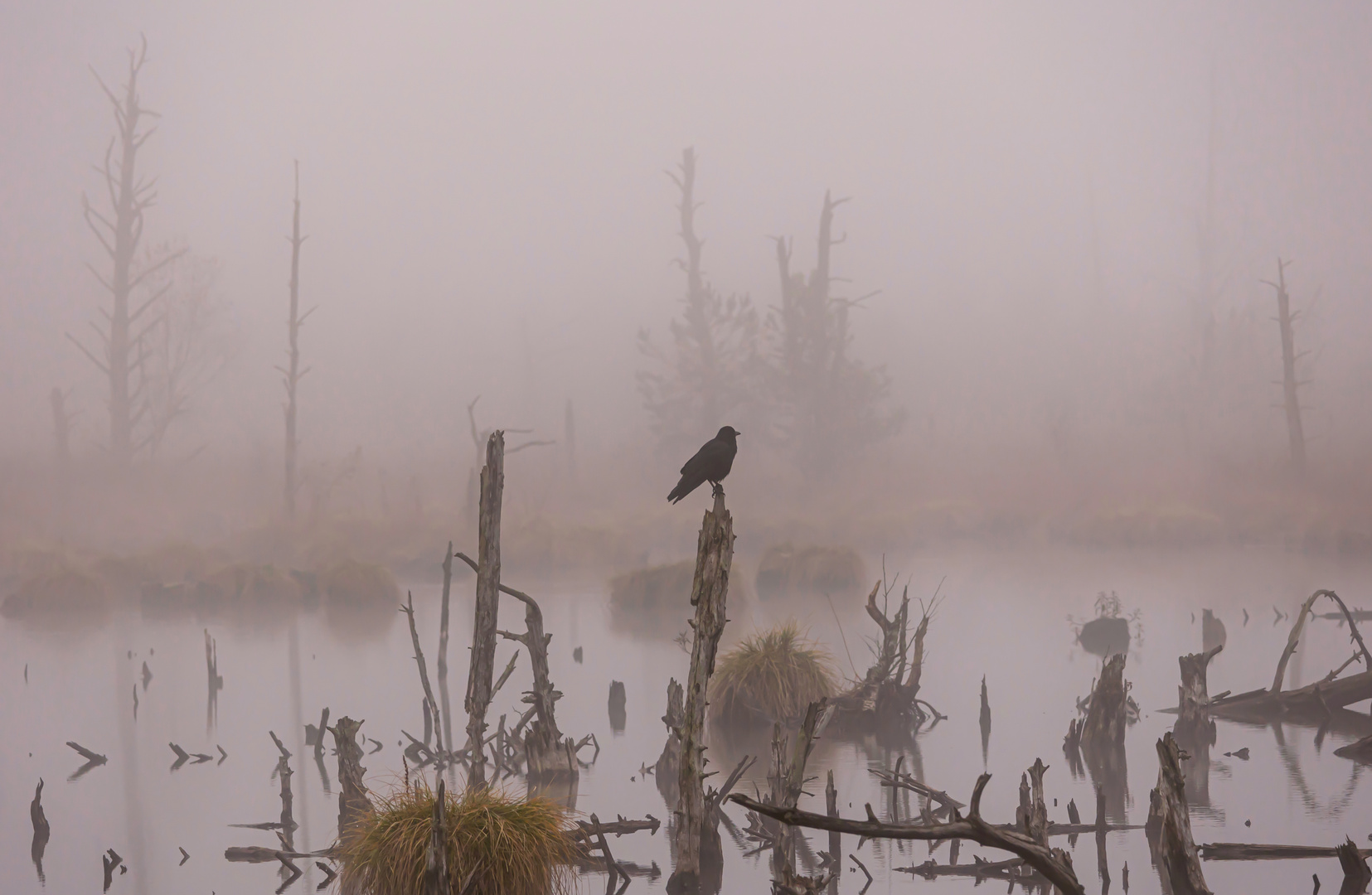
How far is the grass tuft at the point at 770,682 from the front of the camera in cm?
1802

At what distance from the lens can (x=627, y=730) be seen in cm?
1945

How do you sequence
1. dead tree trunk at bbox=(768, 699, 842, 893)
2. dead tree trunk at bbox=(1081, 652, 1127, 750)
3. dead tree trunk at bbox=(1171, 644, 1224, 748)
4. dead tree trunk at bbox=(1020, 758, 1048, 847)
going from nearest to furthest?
dead tree trunk at bbox=(1020, 758, 1048, 847)
dead tree trunk at bbox=(768, 699, 842, 893)
dead tree trunk at bbox=(1171, 644, 1224, 748)
dead tree trunk at bbox=(1081, 652, 1127, 750)

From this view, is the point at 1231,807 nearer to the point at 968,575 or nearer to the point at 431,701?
the point at 431,701

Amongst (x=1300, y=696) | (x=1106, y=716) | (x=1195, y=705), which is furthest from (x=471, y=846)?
(x=1300, y=696)

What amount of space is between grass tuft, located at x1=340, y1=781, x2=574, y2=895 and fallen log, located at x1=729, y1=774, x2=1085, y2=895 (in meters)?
5.73

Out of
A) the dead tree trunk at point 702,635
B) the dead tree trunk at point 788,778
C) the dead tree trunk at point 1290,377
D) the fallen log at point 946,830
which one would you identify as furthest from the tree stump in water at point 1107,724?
the dead tree trunk at point 1290,377

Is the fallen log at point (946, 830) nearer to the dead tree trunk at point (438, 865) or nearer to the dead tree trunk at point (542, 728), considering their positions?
the dead tree trunk at point (438, 865)

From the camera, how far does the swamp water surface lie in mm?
12664

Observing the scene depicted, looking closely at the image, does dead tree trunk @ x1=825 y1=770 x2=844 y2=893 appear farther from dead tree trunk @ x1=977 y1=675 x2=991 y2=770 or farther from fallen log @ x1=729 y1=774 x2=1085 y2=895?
fallen log @ x1=729 y1=774 x2=1085 y2=895

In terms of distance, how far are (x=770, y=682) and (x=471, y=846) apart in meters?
9.63

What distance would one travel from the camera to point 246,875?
1227cm

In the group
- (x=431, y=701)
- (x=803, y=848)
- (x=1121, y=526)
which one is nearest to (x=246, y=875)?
(x=431, y=701)

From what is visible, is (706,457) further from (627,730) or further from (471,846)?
(627,730)

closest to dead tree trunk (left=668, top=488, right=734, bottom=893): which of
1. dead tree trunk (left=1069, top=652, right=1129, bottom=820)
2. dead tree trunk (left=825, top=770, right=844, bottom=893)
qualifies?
dead tree trunk (left=825, top=770, right=844, bottom=893)
